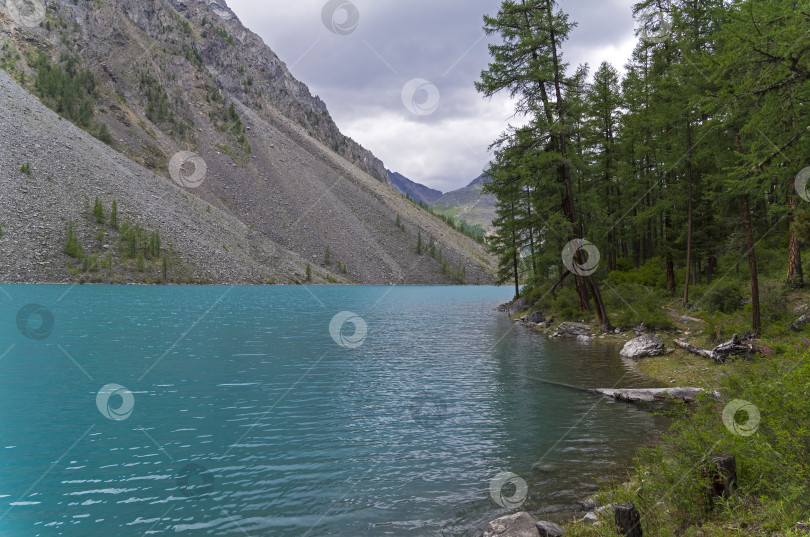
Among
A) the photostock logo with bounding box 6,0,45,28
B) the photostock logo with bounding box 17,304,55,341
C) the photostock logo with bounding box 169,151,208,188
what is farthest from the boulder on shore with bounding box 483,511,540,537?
the photostock logo with bounding box 6,0,45,28

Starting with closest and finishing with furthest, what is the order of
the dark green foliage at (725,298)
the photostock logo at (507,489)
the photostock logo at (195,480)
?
the photostock logo at (507,489) < the photostock logo at (195,480) < the dark green foliage at (725,298)

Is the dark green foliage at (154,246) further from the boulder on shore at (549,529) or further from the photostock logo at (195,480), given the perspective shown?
the boulder on shore at (549,529)

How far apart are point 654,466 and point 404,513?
16.8 feet

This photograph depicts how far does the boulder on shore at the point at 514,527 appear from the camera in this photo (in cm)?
723

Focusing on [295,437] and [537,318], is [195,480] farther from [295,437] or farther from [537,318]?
[537,318]

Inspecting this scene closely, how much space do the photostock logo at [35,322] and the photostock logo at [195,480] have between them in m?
26.2

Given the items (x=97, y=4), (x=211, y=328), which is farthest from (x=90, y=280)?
(x=97, y=4)

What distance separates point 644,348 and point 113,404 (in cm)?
2410

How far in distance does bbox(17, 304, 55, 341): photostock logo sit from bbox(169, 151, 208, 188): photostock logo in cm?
11859

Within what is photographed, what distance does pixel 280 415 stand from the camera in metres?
15.1

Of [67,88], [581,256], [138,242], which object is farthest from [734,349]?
[67,88]

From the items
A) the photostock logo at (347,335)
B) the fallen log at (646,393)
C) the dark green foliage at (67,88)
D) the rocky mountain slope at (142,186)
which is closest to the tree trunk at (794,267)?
the fallen log at (646,393)

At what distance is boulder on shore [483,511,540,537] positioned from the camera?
7.23 metres

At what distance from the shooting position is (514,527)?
292 inches
